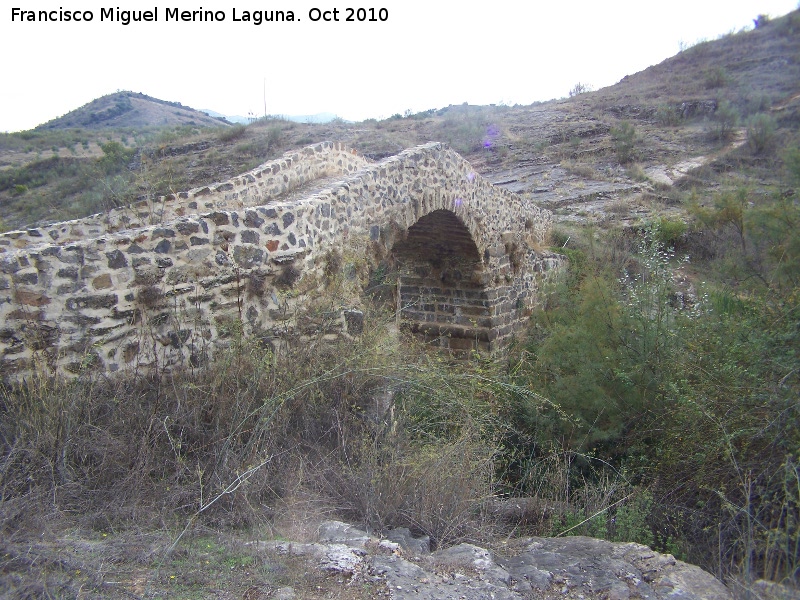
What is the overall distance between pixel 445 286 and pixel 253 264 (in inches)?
217

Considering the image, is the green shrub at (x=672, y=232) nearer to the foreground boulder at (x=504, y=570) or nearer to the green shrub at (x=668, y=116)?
the foreground boulder at (x=504, y=570)

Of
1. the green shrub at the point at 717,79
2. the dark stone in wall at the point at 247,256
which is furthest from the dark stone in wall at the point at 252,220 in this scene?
the green shrub at the point at 717,79

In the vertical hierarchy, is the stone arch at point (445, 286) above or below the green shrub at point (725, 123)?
below

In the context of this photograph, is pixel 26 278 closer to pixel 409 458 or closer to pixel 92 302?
pixel 92 302

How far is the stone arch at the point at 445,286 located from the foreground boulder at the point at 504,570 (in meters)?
6.34

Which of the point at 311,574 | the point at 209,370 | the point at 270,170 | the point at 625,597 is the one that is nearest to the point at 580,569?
the point at 625,597

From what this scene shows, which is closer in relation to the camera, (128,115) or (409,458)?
(409,458)

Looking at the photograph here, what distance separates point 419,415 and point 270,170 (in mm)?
5527

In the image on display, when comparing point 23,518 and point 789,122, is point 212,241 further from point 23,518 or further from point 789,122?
point 789,122

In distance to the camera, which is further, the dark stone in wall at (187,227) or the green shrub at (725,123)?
Answer: the green shrub at (725,123)

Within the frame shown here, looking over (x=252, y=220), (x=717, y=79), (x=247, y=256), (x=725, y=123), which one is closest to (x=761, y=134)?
(x=725, y=123)

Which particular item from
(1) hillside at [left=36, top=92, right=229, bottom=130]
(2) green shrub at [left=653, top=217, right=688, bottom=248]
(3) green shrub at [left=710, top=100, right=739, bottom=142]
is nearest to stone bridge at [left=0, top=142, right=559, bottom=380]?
(2) green shrub at [left=653, top=217, right=688, bottom=248]

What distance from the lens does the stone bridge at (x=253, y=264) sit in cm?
395

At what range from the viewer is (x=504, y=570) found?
3105mm
